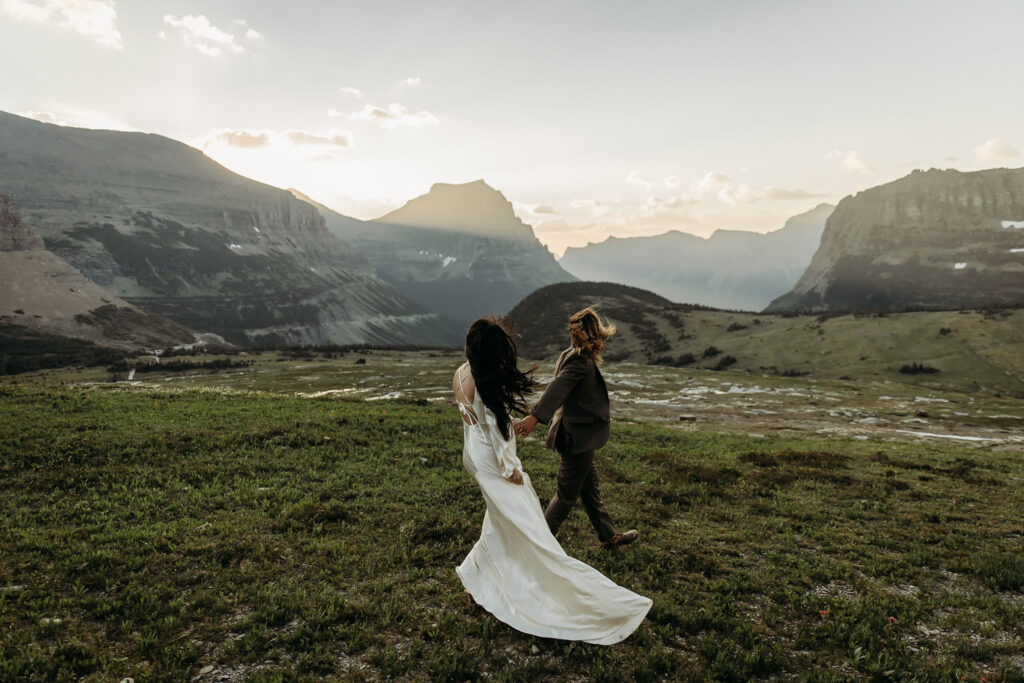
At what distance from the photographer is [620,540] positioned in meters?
10.5

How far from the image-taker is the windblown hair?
870 cm

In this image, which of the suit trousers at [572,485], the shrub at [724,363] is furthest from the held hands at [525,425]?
the shrub at [724,363]

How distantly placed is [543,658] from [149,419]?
20.8m

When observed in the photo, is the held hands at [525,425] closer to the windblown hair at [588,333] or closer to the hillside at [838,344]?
the windblown hair at [588,333]

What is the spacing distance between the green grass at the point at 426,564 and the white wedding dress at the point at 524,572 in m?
0.33

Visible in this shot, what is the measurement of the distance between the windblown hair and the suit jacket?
15cm

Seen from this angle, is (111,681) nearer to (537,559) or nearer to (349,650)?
(349,650)

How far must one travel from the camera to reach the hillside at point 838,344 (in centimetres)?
5888

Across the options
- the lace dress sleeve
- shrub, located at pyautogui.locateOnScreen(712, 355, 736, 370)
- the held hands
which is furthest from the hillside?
the lace dress sleeve

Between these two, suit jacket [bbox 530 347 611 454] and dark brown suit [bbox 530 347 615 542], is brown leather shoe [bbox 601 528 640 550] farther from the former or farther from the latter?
suit jacket [bbox 530 347 611 454]

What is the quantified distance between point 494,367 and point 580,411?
2.13 m

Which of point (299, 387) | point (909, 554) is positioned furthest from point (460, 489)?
point (299, 387)

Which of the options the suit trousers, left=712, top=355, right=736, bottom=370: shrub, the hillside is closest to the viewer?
the suit trousers

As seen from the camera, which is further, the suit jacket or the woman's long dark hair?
the suit jacket
